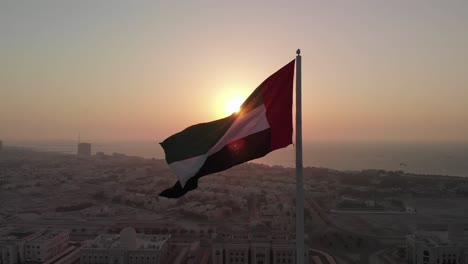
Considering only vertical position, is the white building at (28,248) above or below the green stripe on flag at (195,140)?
below

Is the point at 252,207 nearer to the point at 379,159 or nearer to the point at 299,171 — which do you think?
the point at 299,171

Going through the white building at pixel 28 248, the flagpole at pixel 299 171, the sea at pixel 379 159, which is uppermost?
the sea at pixel 379 159

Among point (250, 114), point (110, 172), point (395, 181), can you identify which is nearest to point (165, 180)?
point (110, 172)

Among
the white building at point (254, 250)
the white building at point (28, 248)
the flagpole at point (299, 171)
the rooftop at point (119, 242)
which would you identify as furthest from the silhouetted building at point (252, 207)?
the flagpole at point (299, 171)

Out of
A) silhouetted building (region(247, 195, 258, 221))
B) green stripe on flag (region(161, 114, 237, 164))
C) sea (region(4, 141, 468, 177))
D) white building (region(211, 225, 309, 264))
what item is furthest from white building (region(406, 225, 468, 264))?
→ sea (region(4, 141, 468, 177))

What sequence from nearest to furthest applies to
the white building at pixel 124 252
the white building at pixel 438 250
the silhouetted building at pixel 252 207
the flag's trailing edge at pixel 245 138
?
the flag's trailing edge at pixel 245 138
the white building at pixel 124 252
the white building at pixel 438 250
the silhouetted building at pixel 252 207

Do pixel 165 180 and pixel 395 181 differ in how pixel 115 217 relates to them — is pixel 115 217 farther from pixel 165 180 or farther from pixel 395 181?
pixel 395 181

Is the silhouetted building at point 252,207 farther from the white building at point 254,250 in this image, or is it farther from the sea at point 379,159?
the sea at point 379,159

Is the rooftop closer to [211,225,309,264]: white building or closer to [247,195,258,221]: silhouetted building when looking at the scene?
[211,225,309,264]: white building
